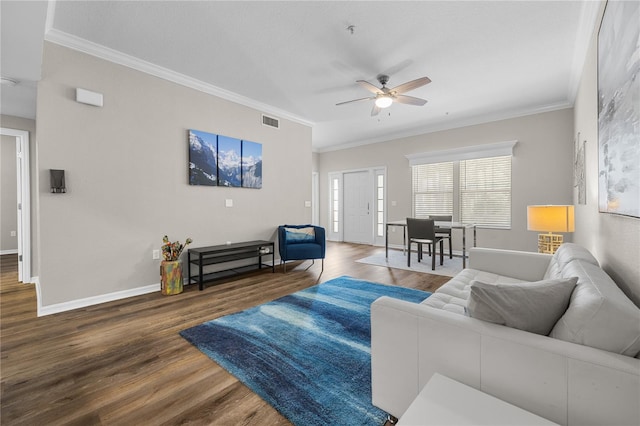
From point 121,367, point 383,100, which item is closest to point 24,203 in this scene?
point 121,367

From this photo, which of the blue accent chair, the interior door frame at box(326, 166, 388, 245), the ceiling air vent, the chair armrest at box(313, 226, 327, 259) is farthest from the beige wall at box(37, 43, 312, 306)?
the interior door frame at box(326, 166, 388, 245)

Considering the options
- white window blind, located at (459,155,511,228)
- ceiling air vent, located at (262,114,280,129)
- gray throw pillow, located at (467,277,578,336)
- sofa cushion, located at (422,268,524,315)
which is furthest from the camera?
white window blind, located at (459,155,511,228)

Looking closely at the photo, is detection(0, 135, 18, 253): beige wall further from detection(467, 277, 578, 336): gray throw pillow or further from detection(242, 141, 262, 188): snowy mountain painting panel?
detection(467, 277, 578, 336): gray throw pillow

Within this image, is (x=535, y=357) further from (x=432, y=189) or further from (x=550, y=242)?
(x=432, y=189)

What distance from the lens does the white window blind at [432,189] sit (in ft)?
20.2

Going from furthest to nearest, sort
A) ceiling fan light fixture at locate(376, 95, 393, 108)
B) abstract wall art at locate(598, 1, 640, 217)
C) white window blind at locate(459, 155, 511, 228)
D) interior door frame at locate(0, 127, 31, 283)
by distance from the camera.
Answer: white window blind at locate(459, 155, 511, 228) → interior door frame at locate(0, 127, 31, 283) → ceiling fan light fixture at locate(376, 95, 393, 108) → abstract wall art at locate(598, 1, 640, 217)

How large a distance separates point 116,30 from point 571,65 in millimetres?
5238

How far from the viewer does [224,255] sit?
397 centimetres

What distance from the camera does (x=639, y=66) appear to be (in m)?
1.17

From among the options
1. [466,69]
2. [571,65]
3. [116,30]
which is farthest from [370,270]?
[116,30]

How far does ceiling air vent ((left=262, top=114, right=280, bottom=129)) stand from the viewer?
4.84 meters

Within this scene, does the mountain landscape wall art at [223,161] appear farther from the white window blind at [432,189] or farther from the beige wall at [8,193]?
the beige wall at [8,193]

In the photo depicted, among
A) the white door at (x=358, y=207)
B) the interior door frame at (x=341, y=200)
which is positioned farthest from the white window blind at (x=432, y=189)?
the white door at (x=358, y=207)

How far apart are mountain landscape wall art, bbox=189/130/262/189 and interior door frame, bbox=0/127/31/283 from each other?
2250 millimetres
